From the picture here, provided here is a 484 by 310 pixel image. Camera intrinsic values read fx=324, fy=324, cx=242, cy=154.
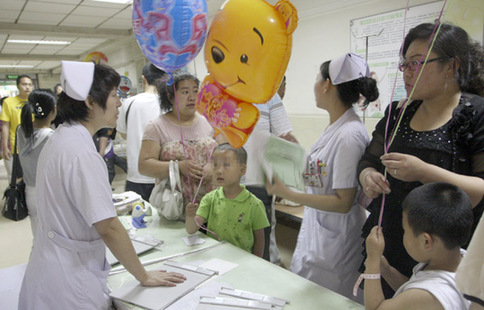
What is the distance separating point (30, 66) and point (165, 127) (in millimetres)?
13452

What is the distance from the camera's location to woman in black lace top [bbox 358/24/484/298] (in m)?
0.98

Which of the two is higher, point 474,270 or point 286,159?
point 286,159

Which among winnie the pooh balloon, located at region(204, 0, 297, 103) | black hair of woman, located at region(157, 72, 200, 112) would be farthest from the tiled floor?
winnie the pooh balloon, located at region(204, 0, 297, 103)

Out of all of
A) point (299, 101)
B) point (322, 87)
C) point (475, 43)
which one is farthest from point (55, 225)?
point (299, 101)

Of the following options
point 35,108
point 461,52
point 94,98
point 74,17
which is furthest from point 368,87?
point 74,17

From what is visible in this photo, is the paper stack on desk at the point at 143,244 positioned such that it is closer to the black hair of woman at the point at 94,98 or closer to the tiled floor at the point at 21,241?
the black hair of woman at the point at 94,98

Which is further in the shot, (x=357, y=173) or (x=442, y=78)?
(x=357, y=173)

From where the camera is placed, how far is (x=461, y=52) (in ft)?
3.30

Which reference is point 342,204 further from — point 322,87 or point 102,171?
point 102,171

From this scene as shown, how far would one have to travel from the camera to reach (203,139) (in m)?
1.87

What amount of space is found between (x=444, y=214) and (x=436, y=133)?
0.33m

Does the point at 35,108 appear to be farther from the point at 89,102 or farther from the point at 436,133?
the point at 436,133

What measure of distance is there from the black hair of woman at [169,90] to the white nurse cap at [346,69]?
2.72 ft

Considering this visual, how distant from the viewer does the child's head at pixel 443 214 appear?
827 mm
